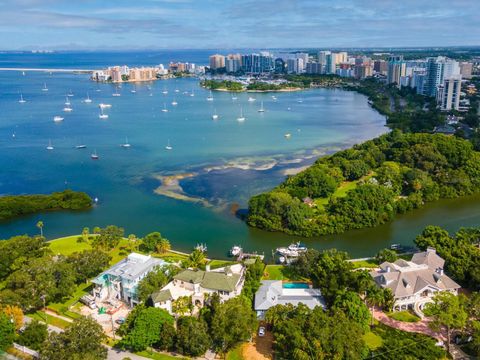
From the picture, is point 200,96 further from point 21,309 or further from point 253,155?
point 21,309

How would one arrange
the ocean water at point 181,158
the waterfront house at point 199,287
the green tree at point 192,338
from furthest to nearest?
the ocean water at point 181,158 → the waterfront house at point 199,287 → the green tree at point 192,338

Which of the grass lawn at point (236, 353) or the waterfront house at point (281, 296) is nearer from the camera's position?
the grass lawn at point (236, 353)

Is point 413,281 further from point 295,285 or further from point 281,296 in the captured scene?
point 281,296

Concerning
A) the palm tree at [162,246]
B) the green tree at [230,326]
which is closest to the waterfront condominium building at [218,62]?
the palm tree at [162,246]

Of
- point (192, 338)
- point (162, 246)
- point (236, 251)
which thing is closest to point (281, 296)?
point (192, 338)

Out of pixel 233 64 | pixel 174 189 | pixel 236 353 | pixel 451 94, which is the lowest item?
pixel 236 353

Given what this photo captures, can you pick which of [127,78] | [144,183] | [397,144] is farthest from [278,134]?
[127,78]

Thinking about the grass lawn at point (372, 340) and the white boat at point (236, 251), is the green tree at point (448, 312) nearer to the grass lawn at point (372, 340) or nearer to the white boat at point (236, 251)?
the grass lawn at point (372, 340)
